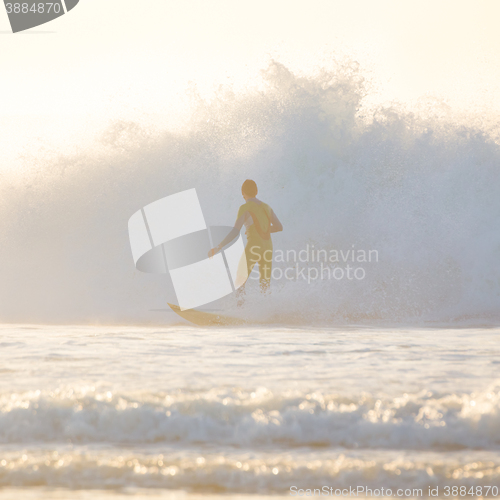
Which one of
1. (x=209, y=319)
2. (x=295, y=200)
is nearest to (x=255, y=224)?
(x=209, y=319)

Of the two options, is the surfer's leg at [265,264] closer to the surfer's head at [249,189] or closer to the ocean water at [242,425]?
the surfer's head at [249,189]

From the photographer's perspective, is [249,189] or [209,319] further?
[209,319]

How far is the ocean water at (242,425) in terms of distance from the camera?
2453 mm

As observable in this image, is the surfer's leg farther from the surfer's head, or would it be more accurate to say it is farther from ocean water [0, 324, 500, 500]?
ocean water [0, 324, 500, 500]

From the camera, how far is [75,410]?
3.10 metres

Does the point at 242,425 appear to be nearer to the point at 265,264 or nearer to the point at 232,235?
the point at 232,235

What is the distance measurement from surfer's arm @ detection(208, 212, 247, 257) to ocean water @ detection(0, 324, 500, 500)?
2.40 metres

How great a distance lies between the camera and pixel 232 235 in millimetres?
6766

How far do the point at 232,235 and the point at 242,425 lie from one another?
4004mm

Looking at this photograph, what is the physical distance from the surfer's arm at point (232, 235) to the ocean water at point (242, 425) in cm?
240

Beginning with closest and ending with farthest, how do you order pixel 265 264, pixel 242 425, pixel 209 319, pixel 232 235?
pixel 242 425 → pixel 232 235 → pixel 265 264 → pixel 209 319

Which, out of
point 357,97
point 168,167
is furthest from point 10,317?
point 357,97

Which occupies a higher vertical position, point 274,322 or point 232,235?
point 232,235

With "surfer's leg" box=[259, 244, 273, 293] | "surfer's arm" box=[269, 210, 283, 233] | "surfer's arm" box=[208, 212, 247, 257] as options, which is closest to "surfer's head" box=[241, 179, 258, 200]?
"surfer's arm" box=[208, 212, 247, 257]
